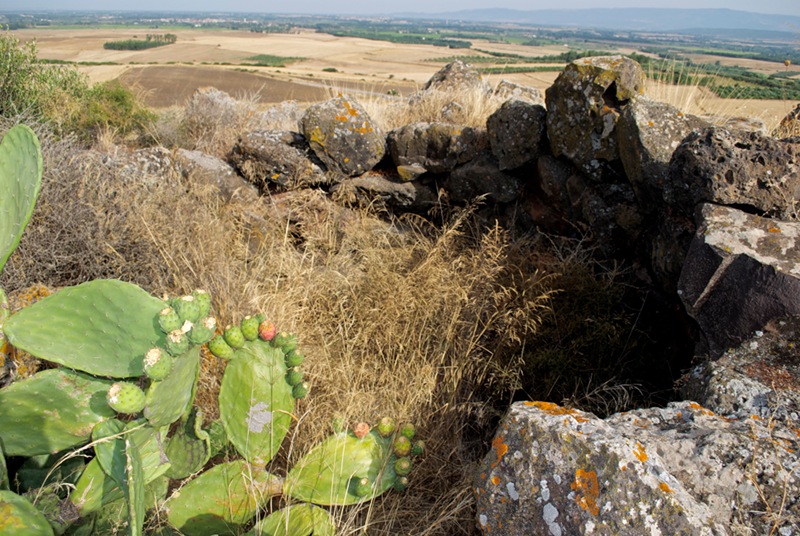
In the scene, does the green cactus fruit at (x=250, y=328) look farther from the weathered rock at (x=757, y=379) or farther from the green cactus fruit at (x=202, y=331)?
the weathered rock at (x=757, y=379)

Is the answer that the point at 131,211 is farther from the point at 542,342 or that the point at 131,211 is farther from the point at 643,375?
the point at 643,375

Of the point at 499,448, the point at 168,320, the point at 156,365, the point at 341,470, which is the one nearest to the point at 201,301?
the point at 168,320

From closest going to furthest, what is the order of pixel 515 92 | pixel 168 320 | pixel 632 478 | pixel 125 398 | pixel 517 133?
pixel 632 478 < pixel 125 398 < pixel 168 320 < pixel 517 133 < pixel 515 92

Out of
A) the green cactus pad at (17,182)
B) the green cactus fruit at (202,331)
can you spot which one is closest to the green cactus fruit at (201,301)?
the green cactus fruit at (202,331)

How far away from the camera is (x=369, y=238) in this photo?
437 cm

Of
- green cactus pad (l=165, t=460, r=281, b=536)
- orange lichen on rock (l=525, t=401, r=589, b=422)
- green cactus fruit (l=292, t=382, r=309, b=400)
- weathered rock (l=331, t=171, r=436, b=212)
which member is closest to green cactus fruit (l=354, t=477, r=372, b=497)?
green cactus pad (l=165, t=460, r=281, b=536)

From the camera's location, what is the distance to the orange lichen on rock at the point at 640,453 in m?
1.46

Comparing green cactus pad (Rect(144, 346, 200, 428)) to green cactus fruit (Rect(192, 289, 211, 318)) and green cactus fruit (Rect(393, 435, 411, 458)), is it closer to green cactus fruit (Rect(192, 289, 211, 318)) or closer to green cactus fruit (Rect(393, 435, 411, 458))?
green cactus fruit (Rect(192, 289, 211, 318))

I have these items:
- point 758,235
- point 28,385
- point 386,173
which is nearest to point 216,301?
point 28,385

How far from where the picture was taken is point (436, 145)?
16.2ft

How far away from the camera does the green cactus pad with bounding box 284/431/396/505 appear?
203 cm

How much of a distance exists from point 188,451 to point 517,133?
134 inches

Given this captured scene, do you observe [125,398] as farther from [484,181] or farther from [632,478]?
[484,181]

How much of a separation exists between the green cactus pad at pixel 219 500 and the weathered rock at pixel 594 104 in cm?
302
